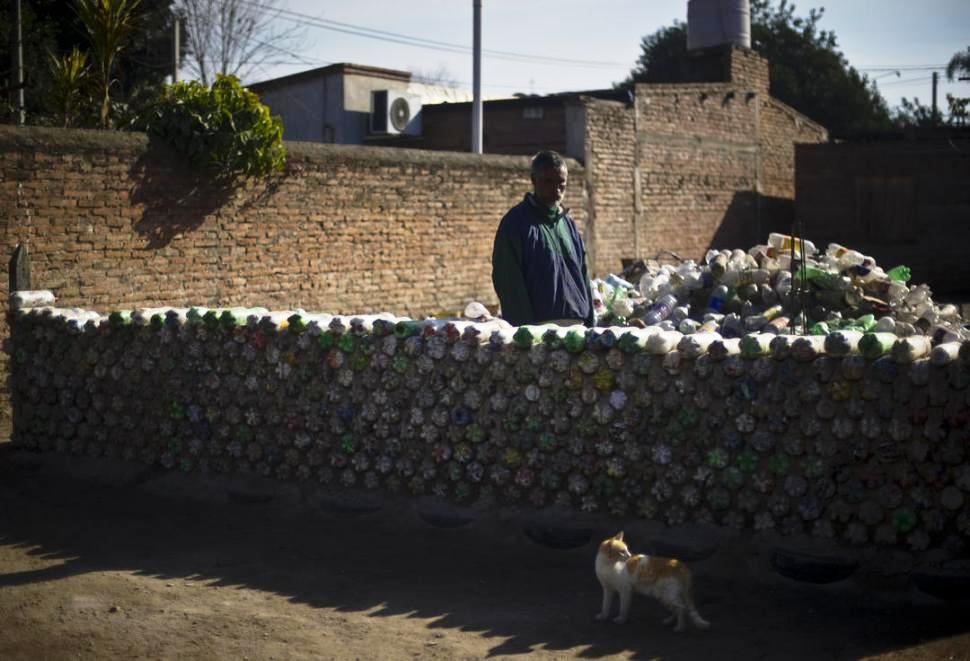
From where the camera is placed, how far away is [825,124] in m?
43.4

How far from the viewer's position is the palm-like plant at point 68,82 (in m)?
10.7

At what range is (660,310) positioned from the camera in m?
10.2

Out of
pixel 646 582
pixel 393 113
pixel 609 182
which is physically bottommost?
pixel 646 582

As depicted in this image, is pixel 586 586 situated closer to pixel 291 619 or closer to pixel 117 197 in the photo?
pixel 291 619

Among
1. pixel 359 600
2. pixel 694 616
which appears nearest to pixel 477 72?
pixel 359 600

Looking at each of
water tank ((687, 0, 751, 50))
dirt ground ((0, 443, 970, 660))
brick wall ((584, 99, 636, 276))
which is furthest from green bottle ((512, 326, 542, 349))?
water tank ((687, 0, 751, 50))

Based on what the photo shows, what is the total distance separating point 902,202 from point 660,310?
46.1 feet

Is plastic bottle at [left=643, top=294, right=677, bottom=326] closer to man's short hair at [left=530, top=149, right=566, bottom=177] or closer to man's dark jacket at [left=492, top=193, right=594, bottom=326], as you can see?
man's dark jacket at [left=492, top=193, right=594, bottom=326]

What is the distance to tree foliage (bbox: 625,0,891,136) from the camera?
43.1 metres

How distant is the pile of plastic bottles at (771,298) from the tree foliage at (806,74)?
106ft

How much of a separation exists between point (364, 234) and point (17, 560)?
827 centimetres

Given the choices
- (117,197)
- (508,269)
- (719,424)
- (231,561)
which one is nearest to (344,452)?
(231,561)

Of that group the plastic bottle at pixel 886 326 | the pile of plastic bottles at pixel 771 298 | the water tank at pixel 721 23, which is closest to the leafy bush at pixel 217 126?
the pile of plastic bottles at pixel 771 298

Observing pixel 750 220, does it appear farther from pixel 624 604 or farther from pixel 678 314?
pixel 624 604
